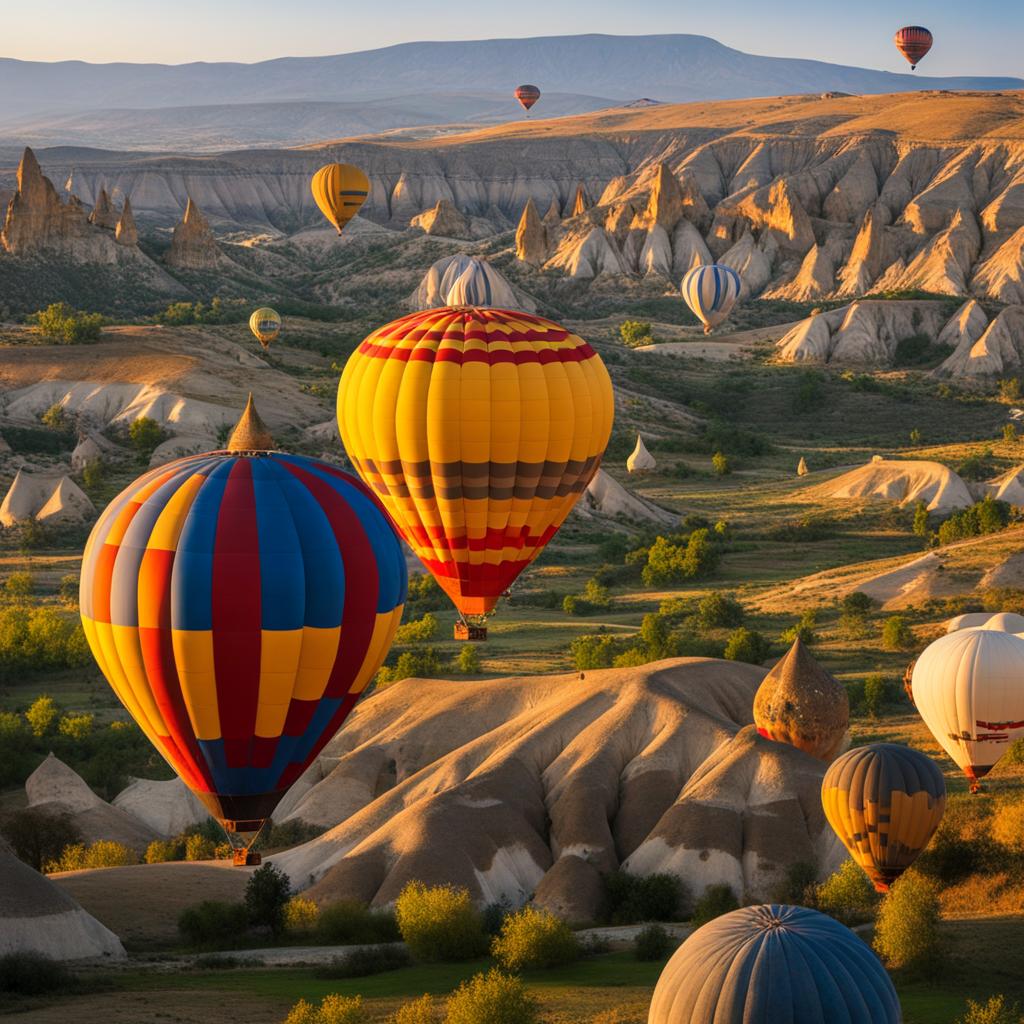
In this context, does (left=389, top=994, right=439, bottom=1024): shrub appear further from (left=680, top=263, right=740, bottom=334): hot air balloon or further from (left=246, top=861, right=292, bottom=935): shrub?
(left=680, top=263, right=740, bottom=334): hot air balloon

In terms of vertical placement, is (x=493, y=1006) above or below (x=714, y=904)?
above

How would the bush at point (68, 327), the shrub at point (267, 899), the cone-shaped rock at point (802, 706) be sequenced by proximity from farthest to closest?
the bush at point (68, 327) < the cone-shaped rock at point (802, 706) < the shrub at point (267, 899)

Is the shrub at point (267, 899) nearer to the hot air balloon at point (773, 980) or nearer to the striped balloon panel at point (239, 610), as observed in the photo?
the striped balloon panel at point (239, 610)

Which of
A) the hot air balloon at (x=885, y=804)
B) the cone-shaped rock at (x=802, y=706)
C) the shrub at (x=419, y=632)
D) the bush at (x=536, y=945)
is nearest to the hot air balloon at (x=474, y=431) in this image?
the cone-shaped rock at (x=802, y=706)

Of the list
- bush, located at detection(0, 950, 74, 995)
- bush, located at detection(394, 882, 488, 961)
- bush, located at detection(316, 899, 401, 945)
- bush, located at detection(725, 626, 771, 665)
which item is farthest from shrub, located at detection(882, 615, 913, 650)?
bush, located at detection(0, 950, 74, 995)

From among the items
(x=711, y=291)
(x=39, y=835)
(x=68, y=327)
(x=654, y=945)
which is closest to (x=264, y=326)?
(x=68, y=327)

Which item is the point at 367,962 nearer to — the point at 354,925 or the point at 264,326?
the point at 354,925

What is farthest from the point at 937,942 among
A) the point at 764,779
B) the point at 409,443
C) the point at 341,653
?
the point at 409,443
